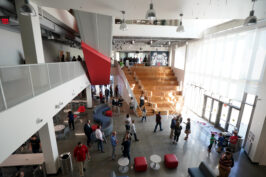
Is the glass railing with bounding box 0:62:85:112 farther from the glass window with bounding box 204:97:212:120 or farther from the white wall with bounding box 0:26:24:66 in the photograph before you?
the glass window with bounding box 204:97:212:120

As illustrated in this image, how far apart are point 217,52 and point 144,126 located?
7.30 m

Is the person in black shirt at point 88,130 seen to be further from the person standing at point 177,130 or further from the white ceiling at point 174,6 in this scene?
the white ceiling at point 174,6

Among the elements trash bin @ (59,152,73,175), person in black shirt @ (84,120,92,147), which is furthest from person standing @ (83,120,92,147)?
trash bin @ (59,152,73,175)

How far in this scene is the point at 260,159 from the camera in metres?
6.18

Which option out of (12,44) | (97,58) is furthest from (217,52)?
(12,44)

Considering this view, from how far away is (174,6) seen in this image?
4.79 meters

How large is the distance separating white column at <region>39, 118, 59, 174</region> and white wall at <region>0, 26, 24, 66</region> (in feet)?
16.3

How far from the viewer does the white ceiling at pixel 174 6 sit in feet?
14.7

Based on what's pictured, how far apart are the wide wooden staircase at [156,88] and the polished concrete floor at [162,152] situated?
2.66m

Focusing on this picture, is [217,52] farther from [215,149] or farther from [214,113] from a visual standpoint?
[215,149]

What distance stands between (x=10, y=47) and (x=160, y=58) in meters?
18.3

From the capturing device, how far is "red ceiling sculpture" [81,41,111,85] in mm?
9258

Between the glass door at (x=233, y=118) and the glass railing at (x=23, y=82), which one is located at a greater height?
the glass railing at (x=23, y=82)

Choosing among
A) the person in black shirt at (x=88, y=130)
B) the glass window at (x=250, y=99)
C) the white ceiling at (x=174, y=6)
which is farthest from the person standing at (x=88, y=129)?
the glass window at (x=250, y=99)
